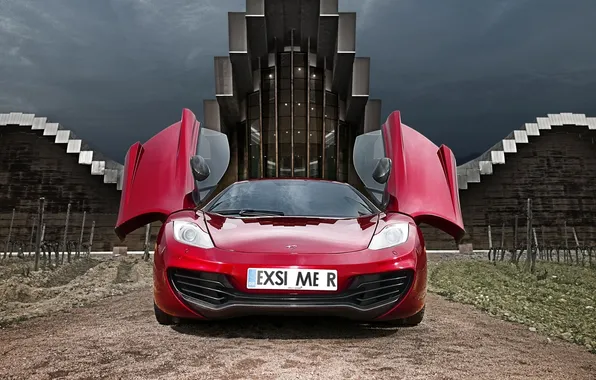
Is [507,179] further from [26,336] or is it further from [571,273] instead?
[26,336]

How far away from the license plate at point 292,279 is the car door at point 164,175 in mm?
1371

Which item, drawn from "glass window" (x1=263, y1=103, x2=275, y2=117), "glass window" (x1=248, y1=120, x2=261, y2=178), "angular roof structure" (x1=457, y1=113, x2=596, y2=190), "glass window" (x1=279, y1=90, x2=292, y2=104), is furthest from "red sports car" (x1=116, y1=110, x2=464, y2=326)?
→ "glass window" (x1=279, y1=90, x2=292, y2=104)

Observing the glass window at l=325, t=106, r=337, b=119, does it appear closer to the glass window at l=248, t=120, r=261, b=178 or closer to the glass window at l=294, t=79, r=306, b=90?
the glass window at l=294, t=79, r=306, b=90

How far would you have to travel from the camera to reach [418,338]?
3.29m

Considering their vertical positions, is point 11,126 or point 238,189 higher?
point 11,126

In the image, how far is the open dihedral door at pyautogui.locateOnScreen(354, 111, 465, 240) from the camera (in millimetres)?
4094

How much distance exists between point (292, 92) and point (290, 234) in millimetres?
15901

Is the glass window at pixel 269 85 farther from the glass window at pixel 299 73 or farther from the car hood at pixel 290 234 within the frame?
the car hood at pixel 290 234

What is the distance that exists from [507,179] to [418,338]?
49.9ft

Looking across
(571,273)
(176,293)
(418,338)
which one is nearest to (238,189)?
(176,293)

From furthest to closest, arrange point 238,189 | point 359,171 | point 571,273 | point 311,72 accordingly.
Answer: point 311,72, point 571,273, point 359,171, point 238,189

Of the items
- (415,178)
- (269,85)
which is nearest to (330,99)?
(269,85)

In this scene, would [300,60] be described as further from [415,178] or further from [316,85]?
[415,178]

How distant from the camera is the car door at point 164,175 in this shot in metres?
4.04
